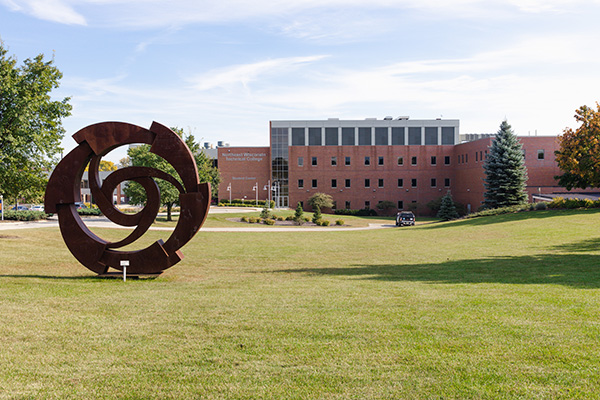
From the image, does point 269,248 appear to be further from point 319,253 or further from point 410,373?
point 410,373

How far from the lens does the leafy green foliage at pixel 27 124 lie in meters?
24.4

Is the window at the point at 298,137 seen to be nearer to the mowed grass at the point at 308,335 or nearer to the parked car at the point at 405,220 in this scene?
the parked car at the point at 405,220

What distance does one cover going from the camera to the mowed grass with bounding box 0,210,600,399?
5.65 meters

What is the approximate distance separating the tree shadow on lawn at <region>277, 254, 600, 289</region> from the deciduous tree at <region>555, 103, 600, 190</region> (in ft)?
64.3

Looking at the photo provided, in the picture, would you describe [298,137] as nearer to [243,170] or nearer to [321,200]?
[243,170]

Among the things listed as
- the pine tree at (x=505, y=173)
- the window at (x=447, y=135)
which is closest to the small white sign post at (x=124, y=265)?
the pine tree at (x=505, y=173)

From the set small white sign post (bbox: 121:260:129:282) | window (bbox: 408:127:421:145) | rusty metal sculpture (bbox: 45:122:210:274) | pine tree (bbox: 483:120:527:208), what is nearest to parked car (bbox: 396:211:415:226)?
pine tree (bbox: 483:120:527:208)

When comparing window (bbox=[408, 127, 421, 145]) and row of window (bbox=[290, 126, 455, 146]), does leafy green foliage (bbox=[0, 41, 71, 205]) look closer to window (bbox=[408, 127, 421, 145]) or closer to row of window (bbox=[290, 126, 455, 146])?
row of window (bbox=[290, 126, 455, 146])

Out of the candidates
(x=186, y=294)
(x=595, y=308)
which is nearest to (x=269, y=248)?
(x=186, y=294)

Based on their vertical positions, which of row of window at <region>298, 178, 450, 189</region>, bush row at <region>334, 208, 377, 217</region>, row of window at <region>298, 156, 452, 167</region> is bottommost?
bush row at <region>334, 208, 377, 217</region>

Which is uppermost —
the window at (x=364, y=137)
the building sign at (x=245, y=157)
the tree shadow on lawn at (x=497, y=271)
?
the window at (x=364, y=137)

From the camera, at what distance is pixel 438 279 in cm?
1387

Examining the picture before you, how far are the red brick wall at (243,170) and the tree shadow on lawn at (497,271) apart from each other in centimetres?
6483

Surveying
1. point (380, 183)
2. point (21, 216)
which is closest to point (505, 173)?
point (380, 183)
